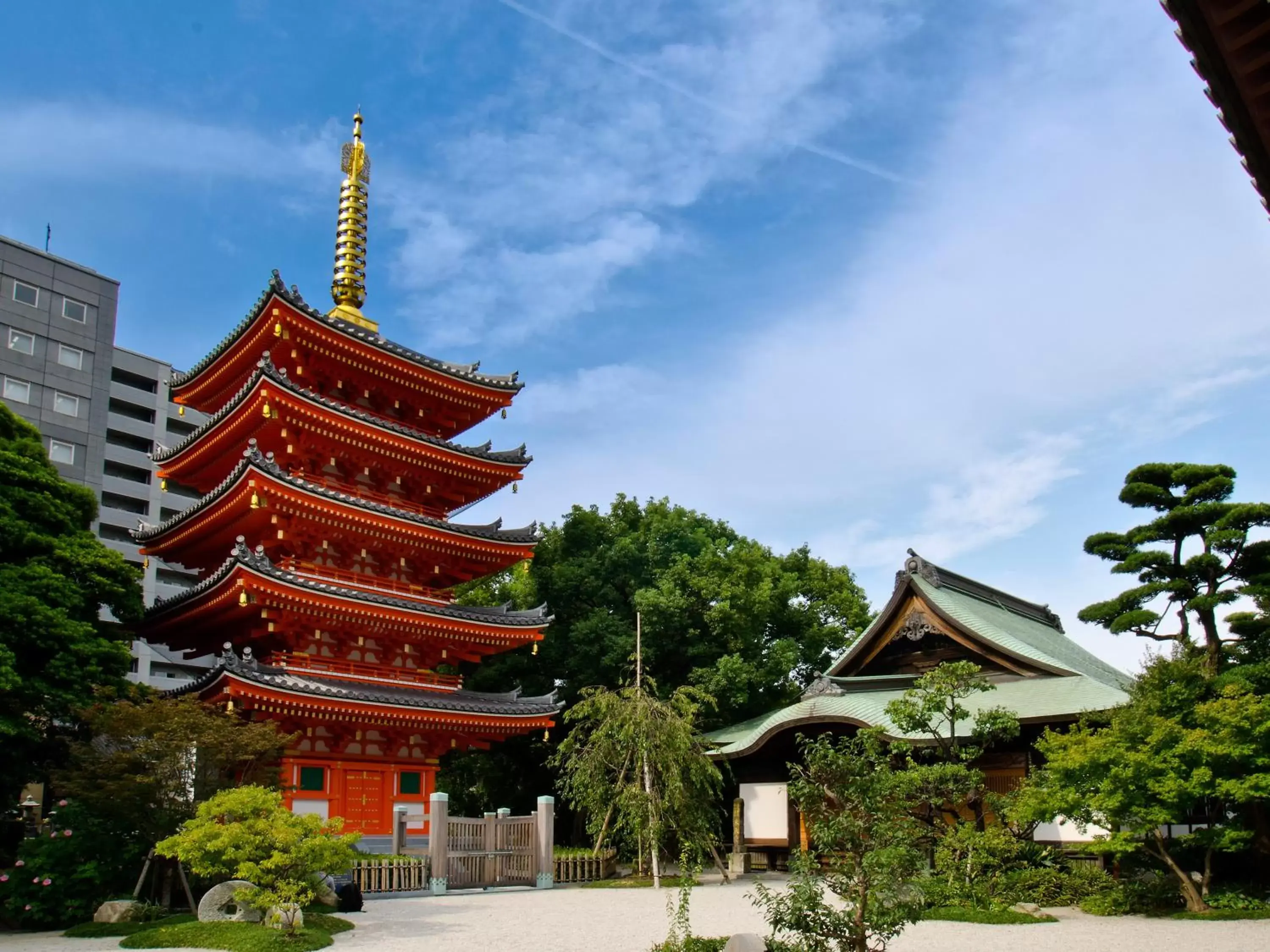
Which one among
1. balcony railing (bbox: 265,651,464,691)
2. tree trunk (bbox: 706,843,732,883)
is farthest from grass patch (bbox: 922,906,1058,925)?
balcony railing (bbox: 265,651,464,691)

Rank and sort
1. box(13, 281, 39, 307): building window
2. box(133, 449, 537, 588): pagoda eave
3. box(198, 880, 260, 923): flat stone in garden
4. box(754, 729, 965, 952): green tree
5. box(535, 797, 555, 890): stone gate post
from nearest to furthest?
1. box(754, 729, 965, 952): green tree
2. box(198, 880, 260, 923): flat stone in garden
3. box(133, 449, 537, 588): pagoda eave
4. box(535, 797, 555, 890): stone gate post
5. box(13, 281, 39, 307): building window

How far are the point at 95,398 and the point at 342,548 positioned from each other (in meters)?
34.8

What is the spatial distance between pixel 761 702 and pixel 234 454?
18.2 metres

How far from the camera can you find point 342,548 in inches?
985

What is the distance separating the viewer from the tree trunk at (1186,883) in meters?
16.2

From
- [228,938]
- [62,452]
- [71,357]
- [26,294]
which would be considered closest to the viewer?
[228,938]

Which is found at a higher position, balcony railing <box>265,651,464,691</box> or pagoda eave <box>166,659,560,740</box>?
balcony railing <box>265,651,464,691</box>

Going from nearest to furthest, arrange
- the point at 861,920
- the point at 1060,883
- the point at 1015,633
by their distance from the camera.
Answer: the point at 861,920, the point at 1060,883, the point at 1015,633

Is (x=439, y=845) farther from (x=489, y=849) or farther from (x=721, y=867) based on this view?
(x=721, y=867)

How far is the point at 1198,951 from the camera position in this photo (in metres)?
12.4

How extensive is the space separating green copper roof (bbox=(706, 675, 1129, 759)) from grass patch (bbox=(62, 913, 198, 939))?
1251 cm

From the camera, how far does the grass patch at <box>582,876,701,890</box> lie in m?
22.6

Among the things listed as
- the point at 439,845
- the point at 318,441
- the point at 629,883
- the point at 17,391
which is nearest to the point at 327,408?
the point at 318,441

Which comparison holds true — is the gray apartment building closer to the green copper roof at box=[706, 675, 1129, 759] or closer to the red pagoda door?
the red pagoda door
